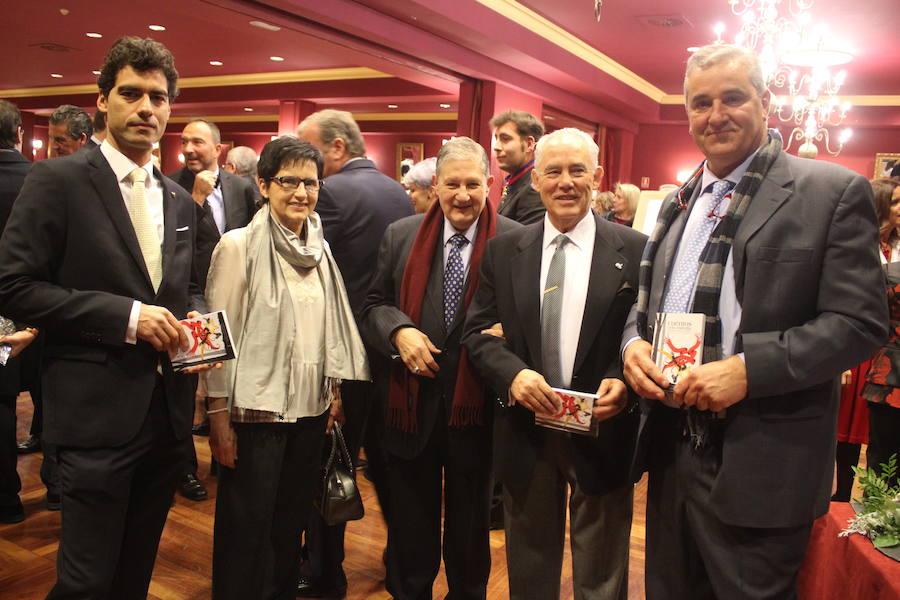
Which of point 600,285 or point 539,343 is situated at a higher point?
point 600,285

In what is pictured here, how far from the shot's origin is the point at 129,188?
173 cm

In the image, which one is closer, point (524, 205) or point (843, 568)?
point (843, 568)

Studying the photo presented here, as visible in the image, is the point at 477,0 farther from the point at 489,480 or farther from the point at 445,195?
the point at 489,480

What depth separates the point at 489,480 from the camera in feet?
7.19

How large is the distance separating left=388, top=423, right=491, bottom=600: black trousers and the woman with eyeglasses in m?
0.30

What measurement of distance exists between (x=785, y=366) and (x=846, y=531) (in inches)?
31.5

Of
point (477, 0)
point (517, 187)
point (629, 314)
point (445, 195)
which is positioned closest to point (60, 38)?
point (477, 0)

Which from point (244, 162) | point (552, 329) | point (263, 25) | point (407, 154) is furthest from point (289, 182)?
point (407, 154)

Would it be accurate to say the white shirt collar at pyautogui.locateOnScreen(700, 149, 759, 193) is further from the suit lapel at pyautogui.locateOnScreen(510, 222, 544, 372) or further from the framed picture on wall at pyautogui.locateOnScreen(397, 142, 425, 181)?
the framed picture on wall at pyautogui.locateOnScreen(397, 142, 425, 181)

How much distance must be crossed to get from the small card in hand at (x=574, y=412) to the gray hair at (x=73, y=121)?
2.95 metres

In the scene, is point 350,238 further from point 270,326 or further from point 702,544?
point 702,544

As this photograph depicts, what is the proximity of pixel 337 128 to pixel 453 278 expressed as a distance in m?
0.99

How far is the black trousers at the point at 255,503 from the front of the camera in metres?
2.00

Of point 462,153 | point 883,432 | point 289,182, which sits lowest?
point 883,432
